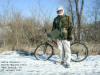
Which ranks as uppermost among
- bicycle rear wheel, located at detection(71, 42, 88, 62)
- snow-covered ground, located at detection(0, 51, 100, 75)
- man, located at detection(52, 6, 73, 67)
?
man, located at detection(52, 6, 73, 67)

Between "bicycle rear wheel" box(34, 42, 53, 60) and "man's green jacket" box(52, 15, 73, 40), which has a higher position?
"man's green jacket" box(52, 15, 73, 40)

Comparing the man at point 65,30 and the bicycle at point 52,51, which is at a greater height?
the man at point 65,30

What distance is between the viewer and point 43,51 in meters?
5.17

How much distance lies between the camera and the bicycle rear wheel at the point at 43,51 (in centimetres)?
497

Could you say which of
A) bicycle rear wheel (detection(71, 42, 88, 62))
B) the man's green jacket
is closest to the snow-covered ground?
bicycle rear wheel (detection(71, 42, 88, 62))

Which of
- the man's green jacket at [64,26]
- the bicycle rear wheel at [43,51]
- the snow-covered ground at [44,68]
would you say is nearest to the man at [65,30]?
the man's green jacket at [64,26]

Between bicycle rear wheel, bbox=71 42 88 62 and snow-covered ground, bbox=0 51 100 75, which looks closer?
snow-covered ground, bbox=0 51 100 75

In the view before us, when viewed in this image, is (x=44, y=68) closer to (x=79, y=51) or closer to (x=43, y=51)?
(x=43, y=51)

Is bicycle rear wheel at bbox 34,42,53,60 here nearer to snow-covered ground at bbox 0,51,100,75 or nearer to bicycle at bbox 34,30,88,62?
bicycle at bbox 34,30,88,62

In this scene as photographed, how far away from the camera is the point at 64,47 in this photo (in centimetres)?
442

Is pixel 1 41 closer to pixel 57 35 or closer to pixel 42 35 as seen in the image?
pixel 42 35

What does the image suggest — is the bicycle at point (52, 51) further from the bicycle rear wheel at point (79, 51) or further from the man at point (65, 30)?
the man at point (65, 30)

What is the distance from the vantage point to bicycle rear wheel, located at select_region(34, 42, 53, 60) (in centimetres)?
497

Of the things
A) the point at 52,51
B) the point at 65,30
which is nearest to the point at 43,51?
the point at 52,51
